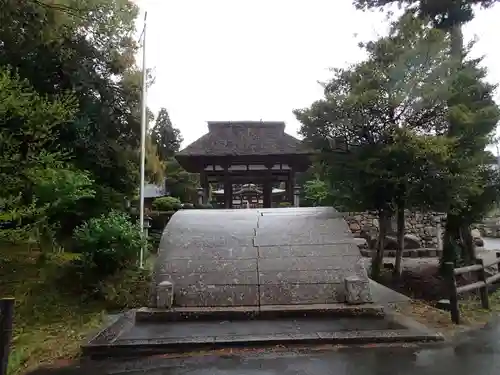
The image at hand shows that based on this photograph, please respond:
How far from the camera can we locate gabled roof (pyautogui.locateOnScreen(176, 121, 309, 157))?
18.4 metres

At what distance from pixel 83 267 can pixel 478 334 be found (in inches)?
276

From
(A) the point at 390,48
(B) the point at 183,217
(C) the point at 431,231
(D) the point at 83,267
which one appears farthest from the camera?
(C) the point at 431,231

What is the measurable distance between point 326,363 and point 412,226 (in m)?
12.2

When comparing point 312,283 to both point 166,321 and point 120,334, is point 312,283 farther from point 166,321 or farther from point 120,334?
point 120,334

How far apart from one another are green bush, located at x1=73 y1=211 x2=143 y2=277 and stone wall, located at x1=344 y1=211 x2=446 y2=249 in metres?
9.17

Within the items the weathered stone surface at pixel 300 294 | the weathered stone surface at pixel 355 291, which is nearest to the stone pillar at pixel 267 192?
the weathered stone surface at pixel 300 294

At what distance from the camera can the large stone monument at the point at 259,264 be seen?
22.1ft

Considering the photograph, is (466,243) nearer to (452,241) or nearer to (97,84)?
(452,241)

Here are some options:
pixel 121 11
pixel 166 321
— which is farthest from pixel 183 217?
pixel 121 11

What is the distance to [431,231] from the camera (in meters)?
15.6

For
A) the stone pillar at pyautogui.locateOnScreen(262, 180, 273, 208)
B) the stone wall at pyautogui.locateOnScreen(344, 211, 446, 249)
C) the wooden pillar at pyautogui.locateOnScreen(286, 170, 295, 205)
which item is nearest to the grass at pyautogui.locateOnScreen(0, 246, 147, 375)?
the stone wall at pyautogui.locateOnScreen(344, 211, 446, 249)

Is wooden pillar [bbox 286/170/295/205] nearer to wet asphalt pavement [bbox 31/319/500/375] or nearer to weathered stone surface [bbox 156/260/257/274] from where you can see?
weathered stone surface [bbox 156/260/257/274]

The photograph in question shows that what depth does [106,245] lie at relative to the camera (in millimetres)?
7906

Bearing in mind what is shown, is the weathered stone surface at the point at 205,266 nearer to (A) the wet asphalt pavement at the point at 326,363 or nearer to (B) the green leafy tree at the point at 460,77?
(A) the wet asphalt pavement at the point at 326,363
